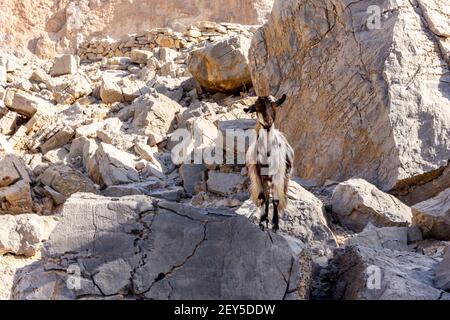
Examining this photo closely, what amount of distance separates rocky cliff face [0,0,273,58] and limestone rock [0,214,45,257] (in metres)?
14.8

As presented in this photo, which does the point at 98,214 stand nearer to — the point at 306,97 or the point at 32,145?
the point at 306,97

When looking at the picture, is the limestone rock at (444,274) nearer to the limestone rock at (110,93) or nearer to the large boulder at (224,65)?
the large boulder at (224,65)

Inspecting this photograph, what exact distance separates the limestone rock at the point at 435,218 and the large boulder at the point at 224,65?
7.05m

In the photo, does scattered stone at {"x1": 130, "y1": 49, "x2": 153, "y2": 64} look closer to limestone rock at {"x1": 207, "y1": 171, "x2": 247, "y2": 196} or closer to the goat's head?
limestone rock at {"x1": 207, "y1": 171, "x2": 247, "y2": 196}

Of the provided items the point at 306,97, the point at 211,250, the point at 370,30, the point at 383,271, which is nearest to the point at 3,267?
the point at 211,250

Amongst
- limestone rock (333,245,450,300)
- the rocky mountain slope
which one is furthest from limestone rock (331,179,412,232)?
limestone rock (333,245,450,300)

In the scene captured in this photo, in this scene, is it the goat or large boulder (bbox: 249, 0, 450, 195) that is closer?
the goat

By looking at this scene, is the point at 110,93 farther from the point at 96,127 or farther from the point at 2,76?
the point at 2,76

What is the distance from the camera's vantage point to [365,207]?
7.43m

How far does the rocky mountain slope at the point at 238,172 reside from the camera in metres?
4.43

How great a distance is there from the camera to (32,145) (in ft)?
40.0

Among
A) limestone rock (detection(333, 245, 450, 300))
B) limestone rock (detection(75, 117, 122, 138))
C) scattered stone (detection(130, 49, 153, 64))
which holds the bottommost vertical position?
limestone rock (detection(75, 117, 122, 138))

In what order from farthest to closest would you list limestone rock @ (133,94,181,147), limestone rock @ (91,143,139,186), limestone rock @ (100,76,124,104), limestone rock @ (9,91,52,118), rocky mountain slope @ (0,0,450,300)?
limestone rock @ (100,76,124,104)
limestone rock @ (9,91,52,118)
limestone rock @ (133,94,181,147)
limestone rock @ (91,143,139,186)
rocky mountain slope @ (0,0,450,300)

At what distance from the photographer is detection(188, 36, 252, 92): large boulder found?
13.1m
